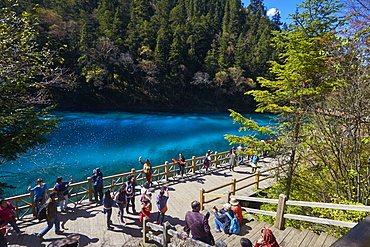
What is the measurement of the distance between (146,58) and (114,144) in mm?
28486

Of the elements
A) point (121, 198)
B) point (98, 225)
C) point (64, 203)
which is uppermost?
point (121, 198)

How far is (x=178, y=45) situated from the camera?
46500mm

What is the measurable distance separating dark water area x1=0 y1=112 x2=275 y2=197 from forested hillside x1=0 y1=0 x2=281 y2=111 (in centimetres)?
918

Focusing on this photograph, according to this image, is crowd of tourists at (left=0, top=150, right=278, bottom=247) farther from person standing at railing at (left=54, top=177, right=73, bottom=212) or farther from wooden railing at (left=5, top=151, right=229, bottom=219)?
wooden railing at (left=5, top=151, right=229, bottom=219)

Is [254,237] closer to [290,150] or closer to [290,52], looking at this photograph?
[290,150]

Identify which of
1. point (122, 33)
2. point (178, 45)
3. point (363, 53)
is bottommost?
point (363, 53)

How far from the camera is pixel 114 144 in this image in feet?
75.9

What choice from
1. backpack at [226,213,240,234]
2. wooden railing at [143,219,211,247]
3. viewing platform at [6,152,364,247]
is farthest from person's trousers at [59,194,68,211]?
backpack at [226,213,240,234]

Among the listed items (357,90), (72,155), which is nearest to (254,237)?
(357,90)

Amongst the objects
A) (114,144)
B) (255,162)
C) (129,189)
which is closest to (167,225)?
(129,189)

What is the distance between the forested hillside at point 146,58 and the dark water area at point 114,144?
918cm

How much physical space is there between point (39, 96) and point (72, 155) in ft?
51.7

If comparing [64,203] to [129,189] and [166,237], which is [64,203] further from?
[166,237]

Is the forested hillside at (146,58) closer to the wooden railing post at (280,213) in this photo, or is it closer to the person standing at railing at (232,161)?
the person standing at railing at (232,161)
